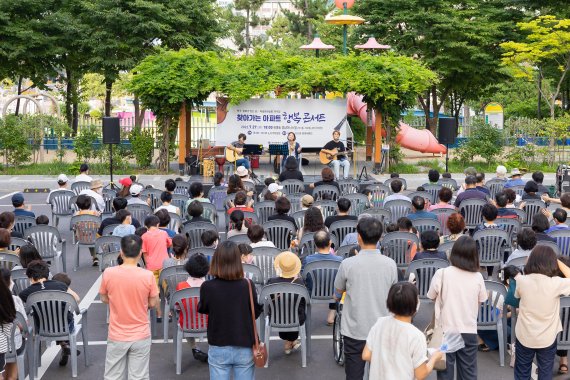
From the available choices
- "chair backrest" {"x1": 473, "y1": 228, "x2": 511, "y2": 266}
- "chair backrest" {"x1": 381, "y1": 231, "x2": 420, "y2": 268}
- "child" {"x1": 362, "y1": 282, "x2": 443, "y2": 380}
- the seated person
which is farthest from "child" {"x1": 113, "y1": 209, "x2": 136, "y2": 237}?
"child" {"x1": 362, "y1": 282, "x2": 443, "y2": 380}

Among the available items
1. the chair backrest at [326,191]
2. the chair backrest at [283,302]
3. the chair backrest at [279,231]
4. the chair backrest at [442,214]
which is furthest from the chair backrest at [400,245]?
the chair backrest at [326,191]

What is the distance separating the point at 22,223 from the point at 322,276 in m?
5.49

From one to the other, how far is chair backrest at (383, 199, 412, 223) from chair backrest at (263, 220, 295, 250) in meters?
2.24

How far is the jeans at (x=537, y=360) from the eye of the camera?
7250 millimetres

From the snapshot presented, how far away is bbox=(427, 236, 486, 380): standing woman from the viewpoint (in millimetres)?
6754

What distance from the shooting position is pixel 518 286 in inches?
288

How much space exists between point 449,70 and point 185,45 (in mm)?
10588

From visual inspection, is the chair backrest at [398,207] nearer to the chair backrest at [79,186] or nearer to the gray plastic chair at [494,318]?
the gray plastic chair at [494,318]

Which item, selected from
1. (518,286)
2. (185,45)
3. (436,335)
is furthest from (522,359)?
(185,45)

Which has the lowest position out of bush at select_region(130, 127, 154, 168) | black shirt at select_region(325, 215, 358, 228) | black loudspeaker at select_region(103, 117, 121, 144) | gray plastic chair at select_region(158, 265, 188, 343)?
gray plastic chair at select_region(158, 265, 188, 343)

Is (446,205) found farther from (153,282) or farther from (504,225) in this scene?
(153,282)

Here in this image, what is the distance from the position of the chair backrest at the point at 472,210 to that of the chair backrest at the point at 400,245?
9.69 ft

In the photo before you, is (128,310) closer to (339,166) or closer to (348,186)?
(348,186)

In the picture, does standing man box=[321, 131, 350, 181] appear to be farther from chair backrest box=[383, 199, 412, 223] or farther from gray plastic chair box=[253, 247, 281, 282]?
gray plastic chair box=[253, 247, 281, 282]
